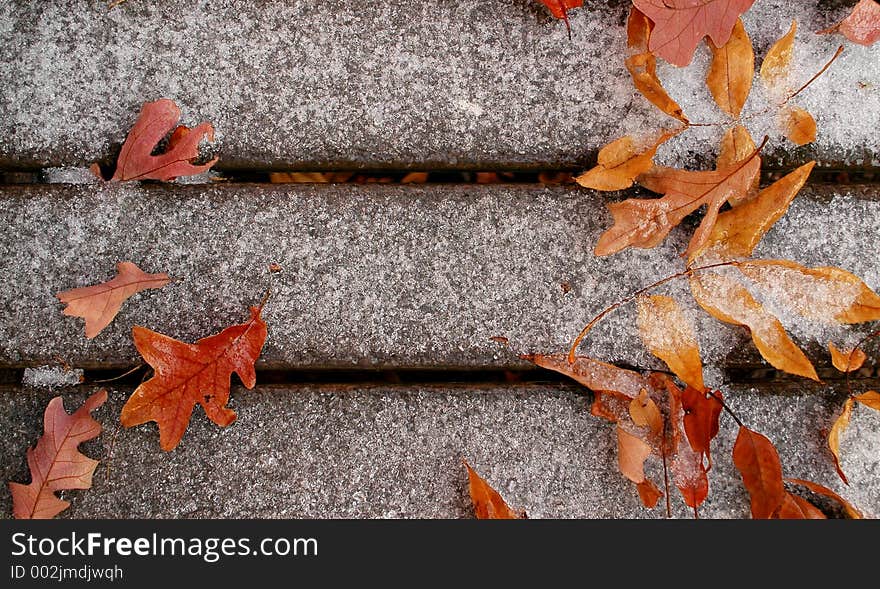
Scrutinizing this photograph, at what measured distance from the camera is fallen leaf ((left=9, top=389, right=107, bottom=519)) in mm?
1361

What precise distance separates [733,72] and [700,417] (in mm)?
658

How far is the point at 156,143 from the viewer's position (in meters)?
1.36

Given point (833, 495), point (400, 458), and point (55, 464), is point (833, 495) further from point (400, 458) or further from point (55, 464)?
point (55, 464)

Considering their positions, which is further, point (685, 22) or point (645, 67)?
point (645, 67)

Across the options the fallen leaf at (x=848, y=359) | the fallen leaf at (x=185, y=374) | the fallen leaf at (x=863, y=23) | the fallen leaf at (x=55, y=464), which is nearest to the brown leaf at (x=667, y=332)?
the fallen leaf at (x=848, y=359)

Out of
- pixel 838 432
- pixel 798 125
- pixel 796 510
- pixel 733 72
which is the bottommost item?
pixel 796 510

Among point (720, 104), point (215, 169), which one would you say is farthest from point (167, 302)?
point (720, 104)

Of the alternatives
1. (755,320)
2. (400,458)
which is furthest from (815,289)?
(400,458)

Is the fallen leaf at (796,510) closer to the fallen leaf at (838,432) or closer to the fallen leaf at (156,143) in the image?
the fallen leaf at (838,432)

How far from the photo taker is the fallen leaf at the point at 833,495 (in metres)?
1.33

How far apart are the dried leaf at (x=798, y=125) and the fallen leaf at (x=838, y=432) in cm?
52

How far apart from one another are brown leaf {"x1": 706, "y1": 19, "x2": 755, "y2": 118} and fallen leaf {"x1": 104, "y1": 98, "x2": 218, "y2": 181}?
0.98 m

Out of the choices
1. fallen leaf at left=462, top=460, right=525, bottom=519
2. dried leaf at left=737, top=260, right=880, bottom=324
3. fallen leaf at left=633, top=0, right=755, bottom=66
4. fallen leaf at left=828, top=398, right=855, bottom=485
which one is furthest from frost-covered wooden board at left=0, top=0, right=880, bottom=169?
fallen leaf at left=462, top=460, right=525, bottom=519
